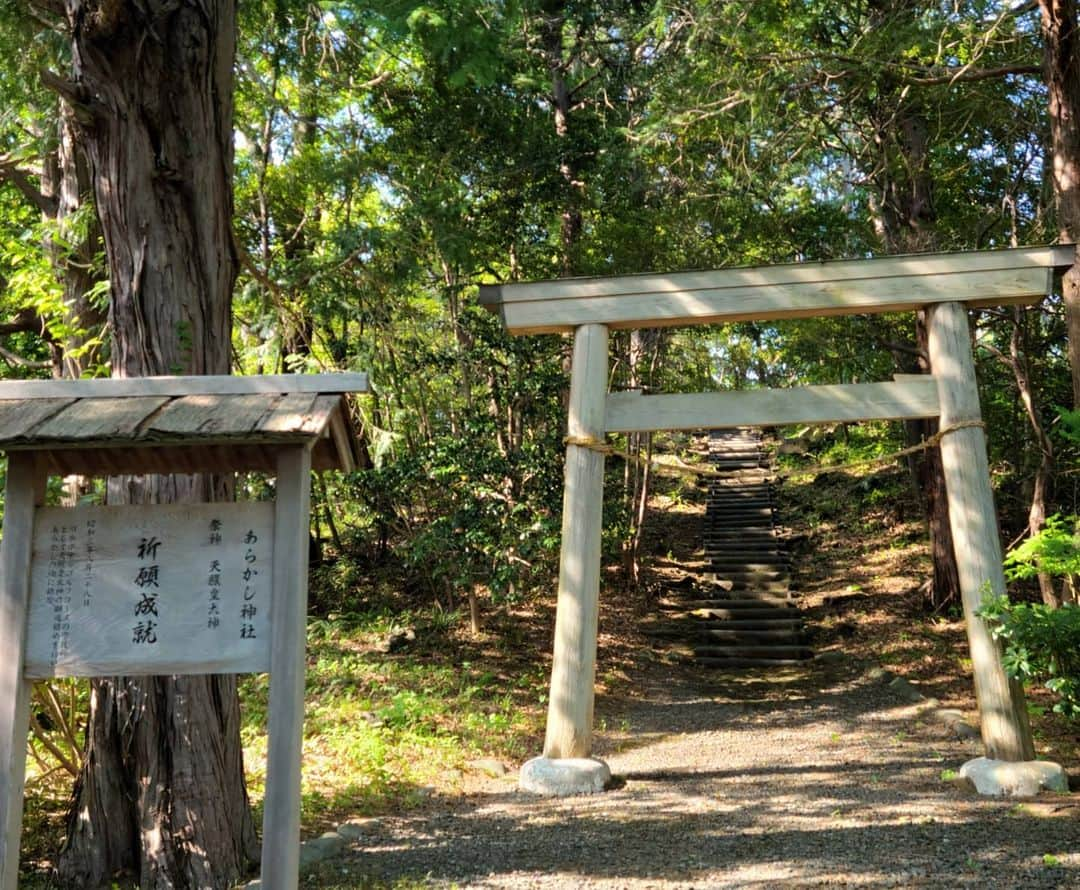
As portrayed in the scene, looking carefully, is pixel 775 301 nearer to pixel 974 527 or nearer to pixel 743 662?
pixel 974 527

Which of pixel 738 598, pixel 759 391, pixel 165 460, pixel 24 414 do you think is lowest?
pixel 738 598

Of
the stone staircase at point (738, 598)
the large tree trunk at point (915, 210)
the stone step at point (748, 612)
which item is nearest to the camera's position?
the large tree trunk at point (915, 210)

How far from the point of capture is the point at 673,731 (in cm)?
820

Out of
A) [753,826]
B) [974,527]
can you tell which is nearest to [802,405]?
[974,527]

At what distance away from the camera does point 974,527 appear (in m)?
5.99

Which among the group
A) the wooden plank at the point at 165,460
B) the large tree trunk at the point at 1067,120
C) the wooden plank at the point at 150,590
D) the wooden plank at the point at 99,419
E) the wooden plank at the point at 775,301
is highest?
the large tree trunk at the point at 1067,120

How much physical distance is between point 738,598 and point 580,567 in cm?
753

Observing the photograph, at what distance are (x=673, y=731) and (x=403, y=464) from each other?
12.5 ft

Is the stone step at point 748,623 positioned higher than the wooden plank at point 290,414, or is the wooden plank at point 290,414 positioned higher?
the wooden plank at point 290,414

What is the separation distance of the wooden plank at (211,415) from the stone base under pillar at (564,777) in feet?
12.4

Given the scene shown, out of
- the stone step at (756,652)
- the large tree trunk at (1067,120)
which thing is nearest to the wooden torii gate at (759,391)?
the large tree trunk at (1067,120)

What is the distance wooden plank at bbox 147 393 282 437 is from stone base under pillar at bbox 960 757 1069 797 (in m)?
4.92

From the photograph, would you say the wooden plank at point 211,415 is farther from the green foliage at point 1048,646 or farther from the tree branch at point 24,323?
the tree branch at point 24,323

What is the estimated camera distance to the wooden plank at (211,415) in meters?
3.02
